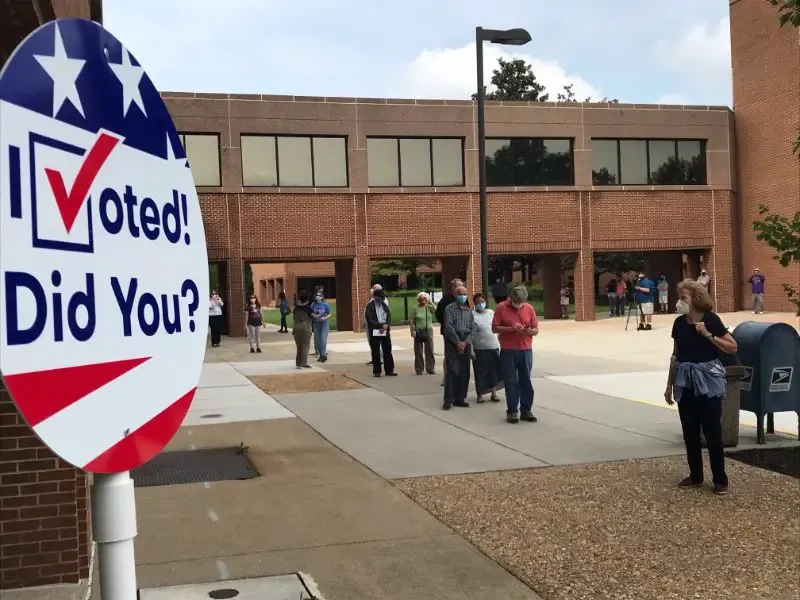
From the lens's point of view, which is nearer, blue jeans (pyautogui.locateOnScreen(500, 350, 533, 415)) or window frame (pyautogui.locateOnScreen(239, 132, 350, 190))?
blue jeans (pyautogui.locateOnScreen(500, 350, 533, 415))

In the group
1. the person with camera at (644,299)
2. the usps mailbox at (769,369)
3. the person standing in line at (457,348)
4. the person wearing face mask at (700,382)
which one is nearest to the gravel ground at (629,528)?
the person wearing face mask at (700,382)

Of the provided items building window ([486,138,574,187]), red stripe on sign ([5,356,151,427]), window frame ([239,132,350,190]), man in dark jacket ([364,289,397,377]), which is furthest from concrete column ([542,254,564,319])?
red stripe on sign ([5,356,151,427])

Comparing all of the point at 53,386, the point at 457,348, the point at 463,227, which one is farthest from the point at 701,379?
the point at 463,227

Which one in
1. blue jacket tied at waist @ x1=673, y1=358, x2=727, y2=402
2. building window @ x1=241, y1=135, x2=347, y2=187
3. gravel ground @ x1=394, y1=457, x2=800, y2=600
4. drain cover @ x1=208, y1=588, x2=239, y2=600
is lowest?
gravel ground @ x1=394, y1=457, x2=800, y2=600

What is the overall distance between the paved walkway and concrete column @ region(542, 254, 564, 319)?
1867 centimetres

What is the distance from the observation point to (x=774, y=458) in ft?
27.8

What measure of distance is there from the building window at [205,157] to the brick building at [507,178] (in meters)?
0.05

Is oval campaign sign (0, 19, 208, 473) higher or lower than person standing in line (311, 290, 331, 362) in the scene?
higher

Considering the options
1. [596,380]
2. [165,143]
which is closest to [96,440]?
[165,143]

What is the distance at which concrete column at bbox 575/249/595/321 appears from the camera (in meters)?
33.5

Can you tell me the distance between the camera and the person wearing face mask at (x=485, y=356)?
40.6 feet

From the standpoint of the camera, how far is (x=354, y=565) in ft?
17.2

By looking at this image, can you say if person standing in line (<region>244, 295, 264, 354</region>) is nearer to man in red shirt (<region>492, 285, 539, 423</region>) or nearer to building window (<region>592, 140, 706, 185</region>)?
man in red shirt (<region>492, 285, 539, 423</region>)

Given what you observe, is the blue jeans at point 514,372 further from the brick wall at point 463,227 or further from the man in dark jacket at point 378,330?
the brick wall at point 463,227
